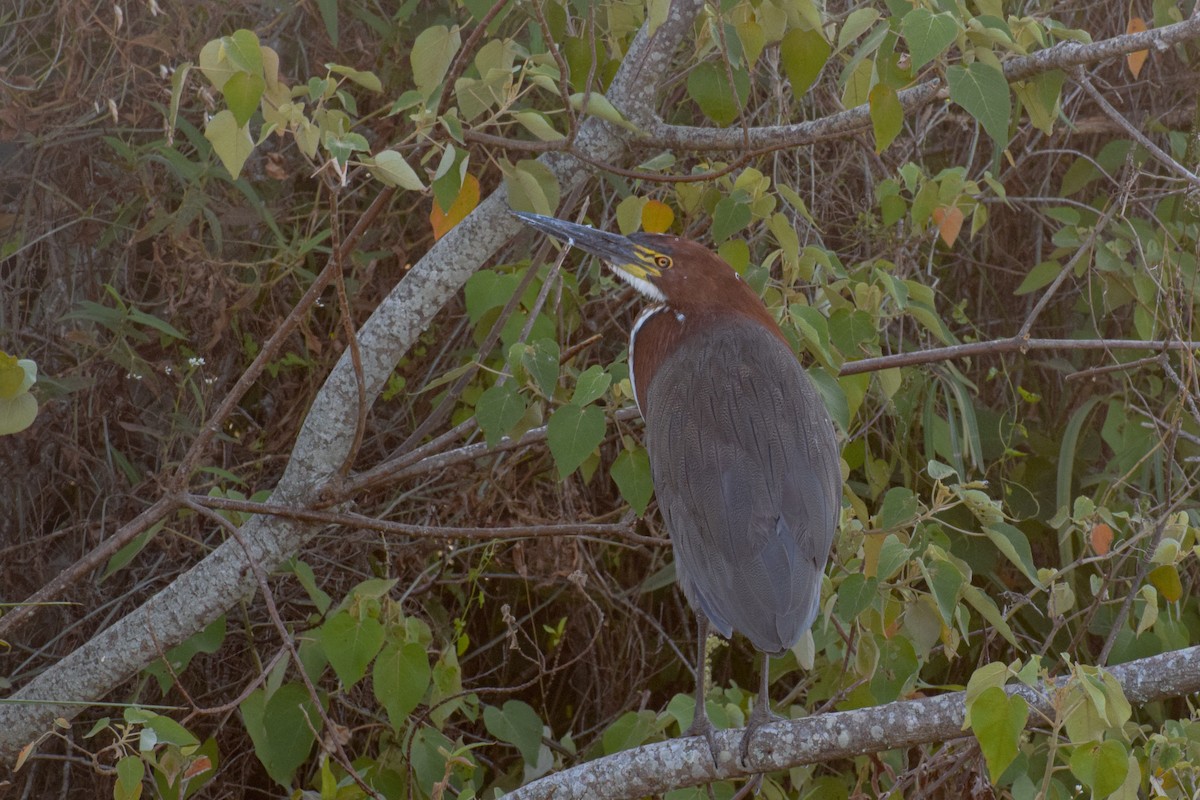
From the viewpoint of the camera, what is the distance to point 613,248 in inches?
117

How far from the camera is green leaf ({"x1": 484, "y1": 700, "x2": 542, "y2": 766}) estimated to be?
304cm

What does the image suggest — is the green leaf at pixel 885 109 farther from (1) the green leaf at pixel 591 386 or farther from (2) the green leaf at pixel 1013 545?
(2) the green leaf at pixel 1013 545

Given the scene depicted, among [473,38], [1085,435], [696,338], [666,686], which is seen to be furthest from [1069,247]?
[473,38]

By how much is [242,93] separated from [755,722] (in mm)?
1461

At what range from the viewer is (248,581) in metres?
2.77

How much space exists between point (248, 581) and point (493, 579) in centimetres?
120

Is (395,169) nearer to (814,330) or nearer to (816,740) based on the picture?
(814,330)

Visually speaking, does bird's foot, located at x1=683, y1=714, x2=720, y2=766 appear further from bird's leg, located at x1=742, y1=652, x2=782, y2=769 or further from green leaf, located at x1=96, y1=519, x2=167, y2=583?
green leaf, located at x1=96, y1=519, x2=167, y2=583

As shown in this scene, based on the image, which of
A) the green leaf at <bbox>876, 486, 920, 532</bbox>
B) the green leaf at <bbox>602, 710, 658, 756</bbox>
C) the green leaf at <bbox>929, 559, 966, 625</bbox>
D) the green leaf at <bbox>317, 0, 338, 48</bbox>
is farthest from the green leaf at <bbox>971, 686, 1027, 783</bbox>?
the green leaf at <bbox>317, 0, 338, 48</bbox>

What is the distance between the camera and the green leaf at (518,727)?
3.04 metres

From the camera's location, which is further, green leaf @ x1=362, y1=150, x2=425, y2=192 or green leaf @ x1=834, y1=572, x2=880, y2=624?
green leaf @ x1=834, y1=572, x2=880, y2=624

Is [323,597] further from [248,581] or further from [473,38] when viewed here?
[473,38]

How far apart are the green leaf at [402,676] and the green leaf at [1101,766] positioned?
4.07 ft

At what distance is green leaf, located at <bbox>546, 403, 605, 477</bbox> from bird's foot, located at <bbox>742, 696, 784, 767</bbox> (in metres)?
0.58
